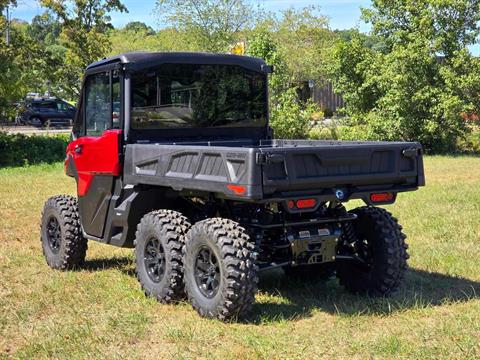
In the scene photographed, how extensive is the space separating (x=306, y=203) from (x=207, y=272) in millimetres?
940

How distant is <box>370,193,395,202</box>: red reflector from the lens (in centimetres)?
556

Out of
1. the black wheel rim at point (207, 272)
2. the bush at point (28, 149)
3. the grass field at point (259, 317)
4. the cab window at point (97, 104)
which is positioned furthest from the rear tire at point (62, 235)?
the bush at point (28, 149)

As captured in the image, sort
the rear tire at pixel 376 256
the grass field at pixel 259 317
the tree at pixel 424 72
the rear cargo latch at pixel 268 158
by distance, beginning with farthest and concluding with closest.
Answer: the tree at pixel 424 72
the rear tire at pixel 376 256
the rear cargo latch at pixel 268 158
the grass field at pixel 259 317

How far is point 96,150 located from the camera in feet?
21.5

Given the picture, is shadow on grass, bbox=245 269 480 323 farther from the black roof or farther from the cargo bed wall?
the black roof

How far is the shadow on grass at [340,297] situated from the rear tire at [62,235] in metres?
1.94

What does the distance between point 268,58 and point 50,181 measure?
890cm

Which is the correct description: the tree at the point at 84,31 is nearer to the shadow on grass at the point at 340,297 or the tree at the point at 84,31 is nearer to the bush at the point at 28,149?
the bush at the point at 28,149

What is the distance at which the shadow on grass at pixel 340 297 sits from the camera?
5422 mm

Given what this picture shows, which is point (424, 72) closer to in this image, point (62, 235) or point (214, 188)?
point (62, 235)

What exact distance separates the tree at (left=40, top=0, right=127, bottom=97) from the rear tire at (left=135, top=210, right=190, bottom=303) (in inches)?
892

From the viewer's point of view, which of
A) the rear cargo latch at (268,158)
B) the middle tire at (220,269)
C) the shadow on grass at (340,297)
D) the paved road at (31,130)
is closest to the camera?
the rear cargo latch at (268,158)

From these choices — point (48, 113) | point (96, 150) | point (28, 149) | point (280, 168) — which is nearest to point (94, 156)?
point (96, 150)

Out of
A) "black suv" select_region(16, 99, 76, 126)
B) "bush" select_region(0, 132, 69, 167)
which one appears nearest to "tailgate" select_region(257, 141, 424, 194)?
"bush" select_region(0, 132, 69, 167)
